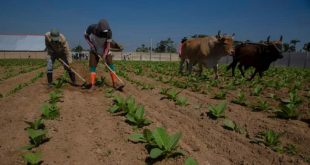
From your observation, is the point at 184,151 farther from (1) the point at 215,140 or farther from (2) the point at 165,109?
(2) the point at 165,109

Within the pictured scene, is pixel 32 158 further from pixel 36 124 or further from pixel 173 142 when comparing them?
pixel 173 142

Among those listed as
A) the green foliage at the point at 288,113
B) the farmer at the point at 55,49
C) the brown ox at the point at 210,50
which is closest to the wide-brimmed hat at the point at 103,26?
the farmer at the point at 55,49

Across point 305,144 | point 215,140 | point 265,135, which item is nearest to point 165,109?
point 215,140

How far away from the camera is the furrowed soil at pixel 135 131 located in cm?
349

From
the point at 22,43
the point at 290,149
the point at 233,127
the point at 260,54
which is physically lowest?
the point at 290,149

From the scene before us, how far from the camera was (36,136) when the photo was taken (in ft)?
12.5

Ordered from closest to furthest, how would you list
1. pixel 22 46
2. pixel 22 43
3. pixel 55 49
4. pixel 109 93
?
pixel 109 93, pixel 55 49, pixel 22 46, pixel 22 43

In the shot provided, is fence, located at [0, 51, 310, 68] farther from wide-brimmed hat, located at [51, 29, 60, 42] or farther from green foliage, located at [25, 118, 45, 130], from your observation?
green foliage, located at [25, 118, 45, 130]

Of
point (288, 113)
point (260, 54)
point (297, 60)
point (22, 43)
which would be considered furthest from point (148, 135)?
point (22, 43)

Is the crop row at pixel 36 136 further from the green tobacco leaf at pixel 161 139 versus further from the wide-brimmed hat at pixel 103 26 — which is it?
the wide-brimmed hat at pixel 103 26

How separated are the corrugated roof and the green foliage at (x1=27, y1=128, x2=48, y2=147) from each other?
6545cm

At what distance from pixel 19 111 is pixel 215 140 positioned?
3.65m

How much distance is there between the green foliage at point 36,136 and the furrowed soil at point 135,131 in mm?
78

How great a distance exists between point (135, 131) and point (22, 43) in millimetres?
70277
